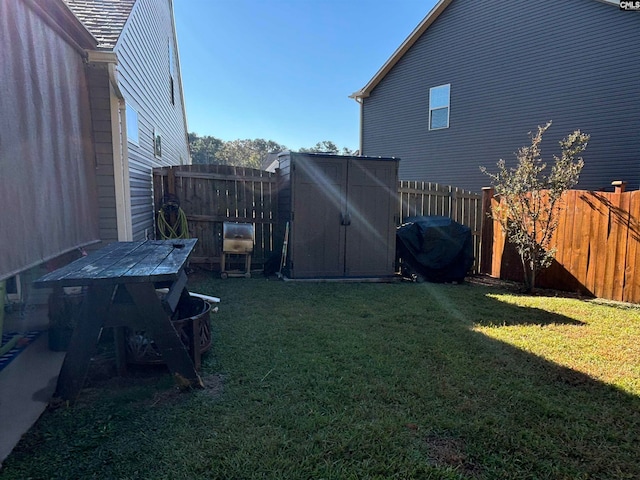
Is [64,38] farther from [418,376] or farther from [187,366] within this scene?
[418,376]

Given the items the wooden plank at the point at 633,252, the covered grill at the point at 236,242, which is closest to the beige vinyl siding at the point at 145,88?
the covered grill at the point at 236,242

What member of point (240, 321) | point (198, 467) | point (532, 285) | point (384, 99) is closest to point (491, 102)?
point (384, 99)

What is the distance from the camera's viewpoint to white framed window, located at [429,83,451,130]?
33.7 feet

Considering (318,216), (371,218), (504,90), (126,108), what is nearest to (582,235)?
(371,218)

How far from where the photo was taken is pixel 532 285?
18.4ft

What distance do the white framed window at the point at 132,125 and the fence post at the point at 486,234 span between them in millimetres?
5997

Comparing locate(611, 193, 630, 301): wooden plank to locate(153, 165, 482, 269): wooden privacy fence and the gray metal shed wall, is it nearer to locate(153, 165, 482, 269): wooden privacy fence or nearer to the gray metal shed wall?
locate(153, 165, 482, 269): wooden privacy fence

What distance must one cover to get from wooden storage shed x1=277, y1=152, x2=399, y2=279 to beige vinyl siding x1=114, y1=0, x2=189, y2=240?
2.22 metres

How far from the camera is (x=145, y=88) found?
6.27 meters

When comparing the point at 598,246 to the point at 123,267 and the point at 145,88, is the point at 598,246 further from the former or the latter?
the point at 145,88

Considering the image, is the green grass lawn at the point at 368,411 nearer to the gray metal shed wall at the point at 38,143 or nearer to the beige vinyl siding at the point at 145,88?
the gray metal shed wall at the point at 38,143

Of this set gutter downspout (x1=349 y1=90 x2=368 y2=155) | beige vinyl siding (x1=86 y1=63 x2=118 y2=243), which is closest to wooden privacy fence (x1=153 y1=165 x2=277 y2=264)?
beige vinyl siding (x1=86 y1=63 x2=118 y2=243)

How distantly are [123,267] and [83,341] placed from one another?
47 cm

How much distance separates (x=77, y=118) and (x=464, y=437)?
427 cm
